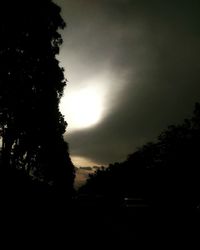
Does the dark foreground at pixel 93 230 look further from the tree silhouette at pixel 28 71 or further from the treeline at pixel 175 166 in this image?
the treeline at pixel 175 166

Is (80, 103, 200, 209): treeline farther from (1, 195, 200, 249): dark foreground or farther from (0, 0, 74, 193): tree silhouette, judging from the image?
(1, 195, 200, 249): dark foreground

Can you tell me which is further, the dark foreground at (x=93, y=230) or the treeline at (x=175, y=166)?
the treeline at (x=175, y=166)

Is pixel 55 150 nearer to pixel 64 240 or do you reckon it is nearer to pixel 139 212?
pixel 139 212

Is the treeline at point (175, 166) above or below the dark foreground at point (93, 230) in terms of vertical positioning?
above

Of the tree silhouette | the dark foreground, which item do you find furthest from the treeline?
the dark foreground

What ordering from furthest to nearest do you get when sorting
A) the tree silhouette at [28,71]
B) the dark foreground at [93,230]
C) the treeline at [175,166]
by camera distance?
the treeline at [175,166] → the tree silhouette at [28,71] → the dark foreground at [93,230]

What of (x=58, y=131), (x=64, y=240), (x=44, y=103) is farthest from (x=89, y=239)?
(x=58, y=131)

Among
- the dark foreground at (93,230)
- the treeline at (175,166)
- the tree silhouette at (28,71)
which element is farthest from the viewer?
the treeline at (175,166)

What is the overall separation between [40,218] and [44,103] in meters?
15.7

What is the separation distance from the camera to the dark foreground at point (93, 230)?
8.96 metres

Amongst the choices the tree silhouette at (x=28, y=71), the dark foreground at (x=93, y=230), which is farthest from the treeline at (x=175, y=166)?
the dark foreground at (x=93, y=230)

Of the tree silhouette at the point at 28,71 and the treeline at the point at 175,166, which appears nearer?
the tree silhouette at the point at 28,71

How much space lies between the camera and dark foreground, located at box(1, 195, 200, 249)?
8961 millimetres

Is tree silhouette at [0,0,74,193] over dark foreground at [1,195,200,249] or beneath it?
over
